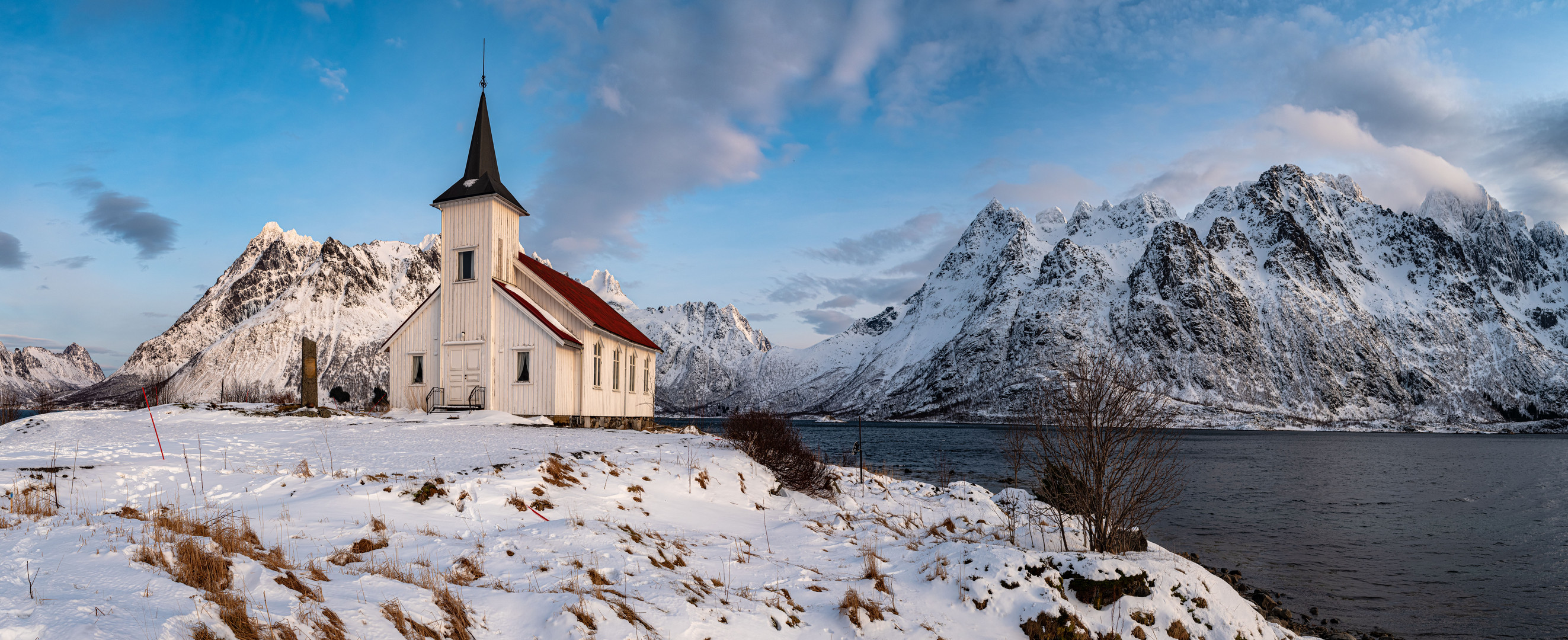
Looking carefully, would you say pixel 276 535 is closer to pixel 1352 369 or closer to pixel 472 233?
pixel 472 233

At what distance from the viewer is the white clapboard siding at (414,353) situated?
29.7 metres

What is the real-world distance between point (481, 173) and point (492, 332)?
23.6ft

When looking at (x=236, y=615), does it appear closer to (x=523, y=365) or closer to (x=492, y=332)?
(x=523, y=365)

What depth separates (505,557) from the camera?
8648 millimetres

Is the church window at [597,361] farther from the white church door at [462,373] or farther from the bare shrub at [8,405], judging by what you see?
the bare shrub at [8,405]

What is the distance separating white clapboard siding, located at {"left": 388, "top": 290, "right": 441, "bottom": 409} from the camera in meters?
29.7

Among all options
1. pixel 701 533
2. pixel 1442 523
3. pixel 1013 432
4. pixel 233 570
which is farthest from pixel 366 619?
pixel 1442 523

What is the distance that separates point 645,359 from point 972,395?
174073 millimetres

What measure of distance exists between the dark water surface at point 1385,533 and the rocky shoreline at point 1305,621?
1.18 feet

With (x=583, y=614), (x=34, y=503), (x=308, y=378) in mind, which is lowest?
(x=583, y=614)

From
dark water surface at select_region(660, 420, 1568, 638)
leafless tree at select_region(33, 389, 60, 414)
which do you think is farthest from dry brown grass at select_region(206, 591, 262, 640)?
leafless tree at select_region(33, 389, 60, 414)

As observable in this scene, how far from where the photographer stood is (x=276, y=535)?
838 cm

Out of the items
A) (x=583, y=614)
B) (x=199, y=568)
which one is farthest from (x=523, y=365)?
(x=583, y=614)

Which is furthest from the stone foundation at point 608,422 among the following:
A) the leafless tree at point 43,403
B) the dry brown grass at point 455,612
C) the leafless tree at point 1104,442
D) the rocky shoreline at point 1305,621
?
the dry brown grass at point 455,612
